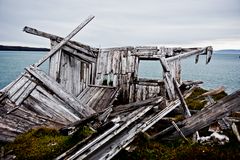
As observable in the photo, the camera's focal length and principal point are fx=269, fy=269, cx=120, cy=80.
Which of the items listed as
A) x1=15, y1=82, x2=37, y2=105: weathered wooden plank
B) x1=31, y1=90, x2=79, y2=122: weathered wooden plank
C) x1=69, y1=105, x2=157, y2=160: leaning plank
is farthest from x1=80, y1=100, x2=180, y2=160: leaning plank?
x1=15, y1=82, x2=37, y2=105: weathered wooden plank

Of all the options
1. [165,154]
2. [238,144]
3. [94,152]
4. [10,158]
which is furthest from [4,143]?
[238,144]

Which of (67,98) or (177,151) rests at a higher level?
(67,98)

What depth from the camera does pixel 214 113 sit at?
24.3ft

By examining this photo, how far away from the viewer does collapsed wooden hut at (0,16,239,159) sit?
8.35m

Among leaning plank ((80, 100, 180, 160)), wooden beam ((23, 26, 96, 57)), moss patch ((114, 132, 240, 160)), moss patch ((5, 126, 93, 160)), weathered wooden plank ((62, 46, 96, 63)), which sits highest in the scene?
wooden beam ((23, 26, 96, 57))

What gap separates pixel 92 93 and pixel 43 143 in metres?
5.30

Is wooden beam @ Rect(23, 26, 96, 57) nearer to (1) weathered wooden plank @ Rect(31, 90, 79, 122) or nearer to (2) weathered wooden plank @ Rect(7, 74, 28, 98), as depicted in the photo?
(2) weathered wooden plank @ Rect(7, 74, 28, 98)

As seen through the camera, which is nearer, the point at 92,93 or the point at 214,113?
the point at 214,113

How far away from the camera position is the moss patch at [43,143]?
27.1ft

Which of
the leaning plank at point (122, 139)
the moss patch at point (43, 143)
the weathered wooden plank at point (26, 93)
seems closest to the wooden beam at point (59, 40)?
the weathered wooden plank at point (26, 93)

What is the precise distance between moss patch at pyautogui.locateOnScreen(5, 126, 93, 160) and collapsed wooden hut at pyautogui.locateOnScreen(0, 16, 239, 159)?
45cm

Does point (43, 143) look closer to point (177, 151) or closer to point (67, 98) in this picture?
point (67, 98)

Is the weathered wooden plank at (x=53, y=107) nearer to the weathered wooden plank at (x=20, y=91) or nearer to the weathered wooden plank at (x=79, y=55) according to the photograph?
the weathered wooden plank at (x=20, y=91)

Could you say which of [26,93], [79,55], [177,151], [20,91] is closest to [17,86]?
[20,91]
